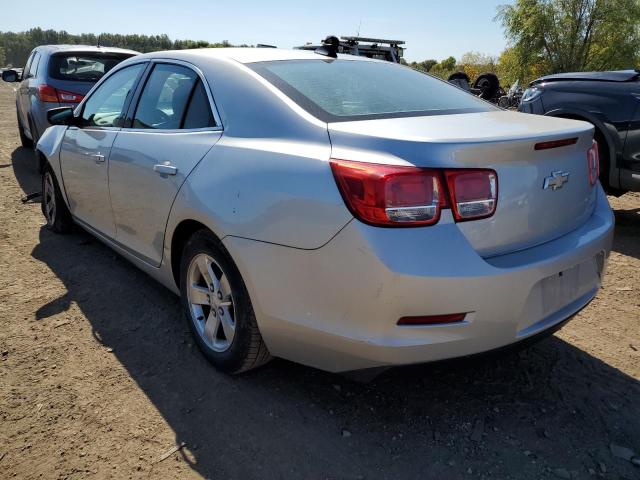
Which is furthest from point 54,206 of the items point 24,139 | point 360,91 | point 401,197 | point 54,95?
point 24,139

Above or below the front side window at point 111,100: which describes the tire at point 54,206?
below

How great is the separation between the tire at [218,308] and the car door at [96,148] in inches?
44.0

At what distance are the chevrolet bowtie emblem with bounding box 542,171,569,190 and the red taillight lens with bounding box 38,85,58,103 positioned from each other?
6.99 meters

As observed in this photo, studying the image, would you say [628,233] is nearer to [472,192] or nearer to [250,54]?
[472,192]

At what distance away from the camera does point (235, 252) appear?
89.3 inches

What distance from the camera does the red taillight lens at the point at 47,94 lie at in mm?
7121

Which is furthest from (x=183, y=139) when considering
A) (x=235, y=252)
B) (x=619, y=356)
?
(x=619, y=356)

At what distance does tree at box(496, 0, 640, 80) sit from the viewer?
26.4 m

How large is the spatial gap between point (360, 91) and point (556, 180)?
1016mm

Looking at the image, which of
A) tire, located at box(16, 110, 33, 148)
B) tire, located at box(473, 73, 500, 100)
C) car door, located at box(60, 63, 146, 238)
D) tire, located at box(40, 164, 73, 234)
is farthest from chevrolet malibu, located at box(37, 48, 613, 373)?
tire, located at box(473, 73, 500, 100)

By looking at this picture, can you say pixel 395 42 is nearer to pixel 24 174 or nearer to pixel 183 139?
pixel 24 174

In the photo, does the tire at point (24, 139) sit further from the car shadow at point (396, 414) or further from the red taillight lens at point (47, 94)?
the car shadow at point (396, 414)

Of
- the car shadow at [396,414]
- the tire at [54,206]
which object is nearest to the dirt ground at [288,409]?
the car shadow at [396,414]

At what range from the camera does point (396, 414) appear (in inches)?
93.4
